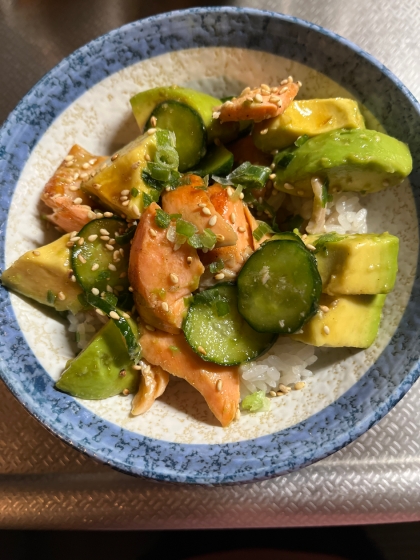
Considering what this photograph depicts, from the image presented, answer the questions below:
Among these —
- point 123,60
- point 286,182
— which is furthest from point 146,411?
point 123,60

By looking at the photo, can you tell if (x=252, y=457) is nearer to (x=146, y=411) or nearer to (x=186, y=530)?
(x=146, y=411)

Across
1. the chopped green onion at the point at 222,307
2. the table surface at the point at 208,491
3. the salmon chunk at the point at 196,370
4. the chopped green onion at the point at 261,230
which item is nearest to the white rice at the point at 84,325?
the salmon chunk at the point at 196,370

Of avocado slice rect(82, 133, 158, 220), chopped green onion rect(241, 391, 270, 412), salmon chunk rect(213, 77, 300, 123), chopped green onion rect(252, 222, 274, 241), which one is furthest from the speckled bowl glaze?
chopped green onion rect(252, 222, 274, 241)

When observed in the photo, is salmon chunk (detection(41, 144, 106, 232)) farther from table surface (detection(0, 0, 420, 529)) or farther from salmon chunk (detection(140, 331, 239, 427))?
table surface (detection(0, 0, 420, 529))

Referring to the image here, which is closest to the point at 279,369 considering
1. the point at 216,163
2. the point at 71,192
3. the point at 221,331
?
the point at 221,331

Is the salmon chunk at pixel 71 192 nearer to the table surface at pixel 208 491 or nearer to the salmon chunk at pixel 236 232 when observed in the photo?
the salmon chunk at pixel 236 232

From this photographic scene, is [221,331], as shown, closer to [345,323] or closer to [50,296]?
[345,323]

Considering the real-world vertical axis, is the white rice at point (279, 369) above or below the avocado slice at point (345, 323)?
below
